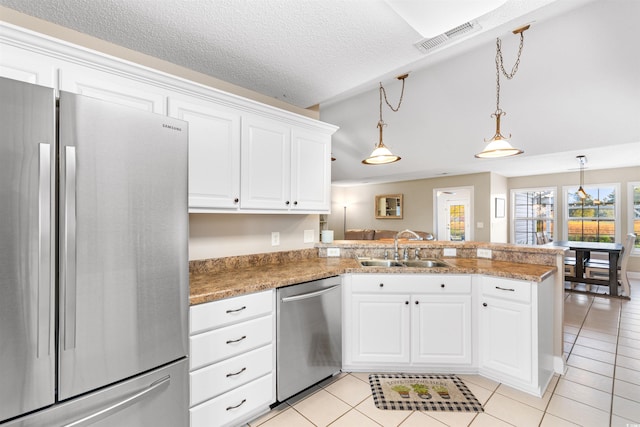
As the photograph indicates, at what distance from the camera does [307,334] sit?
6.97 feet

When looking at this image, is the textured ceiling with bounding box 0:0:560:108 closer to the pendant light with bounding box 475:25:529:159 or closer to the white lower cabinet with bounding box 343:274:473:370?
the pendant light with bounding box 475:25:529:159

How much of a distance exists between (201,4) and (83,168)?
1.19m

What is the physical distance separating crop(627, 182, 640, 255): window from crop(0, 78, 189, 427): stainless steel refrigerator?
8.74m

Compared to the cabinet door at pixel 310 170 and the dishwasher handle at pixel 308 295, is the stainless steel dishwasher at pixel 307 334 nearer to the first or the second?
the dishwasher handle at pixel 308 295

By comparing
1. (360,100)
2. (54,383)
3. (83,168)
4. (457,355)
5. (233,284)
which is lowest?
(457,355)

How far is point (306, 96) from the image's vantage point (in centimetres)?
292

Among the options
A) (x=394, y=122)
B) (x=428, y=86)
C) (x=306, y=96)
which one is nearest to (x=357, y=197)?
(x=394, y=122)

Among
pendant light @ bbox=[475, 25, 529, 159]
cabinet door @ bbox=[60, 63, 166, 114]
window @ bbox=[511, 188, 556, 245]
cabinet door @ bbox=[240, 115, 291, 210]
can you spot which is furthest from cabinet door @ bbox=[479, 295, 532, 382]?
window @ bbox=[511, 188, 556, 245]

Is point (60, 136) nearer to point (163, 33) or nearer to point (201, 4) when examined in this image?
point (201, 4)

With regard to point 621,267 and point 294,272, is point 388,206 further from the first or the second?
point 294,272

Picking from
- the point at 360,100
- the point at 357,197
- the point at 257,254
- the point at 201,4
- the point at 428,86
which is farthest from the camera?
the point at 357,197

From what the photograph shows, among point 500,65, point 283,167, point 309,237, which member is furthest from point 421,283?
point 500,65

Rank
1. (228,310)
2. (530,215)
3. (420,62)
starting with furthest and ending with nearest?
1. (530,215)
2. (420,62)
3. (228,310)

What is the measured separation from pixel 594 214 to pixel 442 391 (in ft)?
23.5
